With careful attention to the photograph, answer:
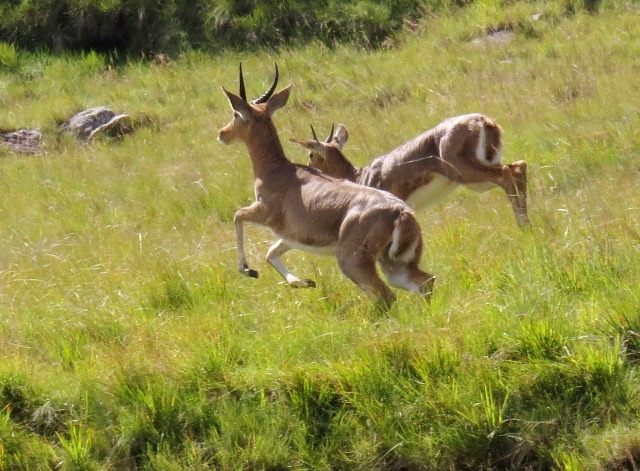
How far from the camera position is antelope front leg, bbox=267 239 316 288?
7.44 m

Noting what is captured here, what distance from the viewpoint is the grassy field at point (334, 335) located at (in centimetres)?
569

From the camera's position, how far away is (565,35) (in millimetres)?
15375

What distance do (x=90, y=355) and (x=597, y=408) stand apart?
9.82 ft

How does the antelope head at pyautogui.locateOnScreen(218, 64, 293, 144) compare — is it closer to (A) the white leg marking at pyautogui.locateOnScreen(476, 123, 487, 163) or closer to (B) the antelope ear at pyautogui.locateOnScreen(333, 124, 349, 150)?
(B) the antelope ear at pyautogui.locateOnScreen(333, 124, 349, 150)

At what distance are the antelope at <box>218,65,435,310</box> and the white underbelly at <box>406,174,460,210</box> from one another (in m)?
1.57

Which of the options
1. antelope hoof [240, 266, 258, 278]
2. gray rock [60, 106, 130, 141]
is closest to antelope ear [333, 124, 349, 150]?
antelope hoof [240, 266, 258, 278]

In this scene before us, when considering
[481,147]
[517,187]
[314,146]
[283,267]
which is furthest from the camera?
[314,146]

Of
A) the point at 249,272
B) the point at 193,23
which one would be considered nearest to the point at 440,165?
the point at 249,272

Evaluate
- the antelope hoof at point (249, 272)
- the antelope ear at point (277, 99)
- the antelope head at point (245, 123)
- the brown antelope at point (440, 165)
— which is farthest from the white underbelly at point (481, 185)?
the antelope hoof at point (249, 272)

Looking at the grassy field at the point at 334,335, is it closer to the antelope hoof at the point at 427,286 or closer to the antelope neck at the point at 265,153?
the antelope hoof at the point at 427,286

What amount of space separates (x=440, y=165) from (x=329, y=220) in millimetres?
2509

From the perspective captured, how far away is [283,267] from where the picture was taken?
780 centimetres

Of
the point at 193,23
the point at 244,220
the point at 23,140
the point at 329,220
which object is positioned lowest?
the point at 23,140

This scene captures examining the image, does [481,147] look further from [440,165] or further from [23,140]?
[23,140]
